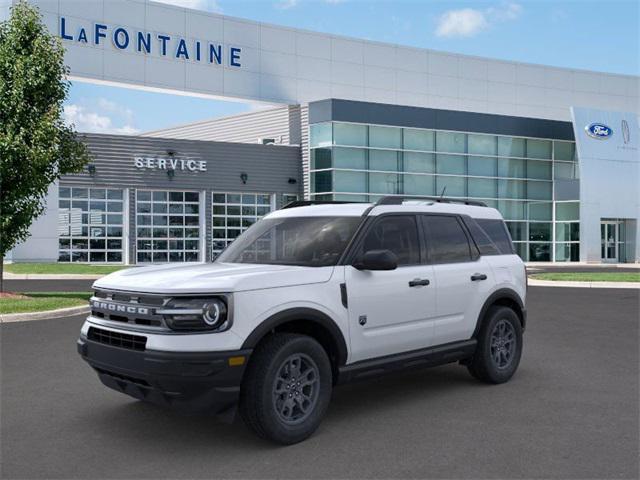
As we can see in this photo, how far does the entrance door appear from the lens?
42.3 m

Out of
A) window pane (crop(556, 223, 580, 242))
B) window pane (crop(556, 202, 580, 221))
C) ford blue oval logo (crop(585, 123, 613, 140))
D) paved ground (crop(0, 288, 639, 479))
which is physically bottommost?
paved ground (crop(0, 288, 639, 479))

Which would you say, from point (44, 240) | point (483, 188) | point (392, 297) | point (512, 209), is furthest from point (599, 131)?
point (392, 297)

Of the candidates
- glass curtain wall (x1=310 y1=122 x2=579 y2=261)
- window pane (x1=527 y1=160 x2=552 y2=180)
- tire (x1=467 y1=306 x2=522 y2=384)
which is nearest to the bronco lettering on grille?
tire (x1=467 y1=306 x2=522 y2=384)

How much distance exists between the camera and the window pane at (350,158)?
35.9 metres

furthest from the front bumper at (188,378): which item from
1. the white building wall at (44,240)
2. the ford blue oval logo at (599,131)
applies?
the ford blue oval logo at (599,131)

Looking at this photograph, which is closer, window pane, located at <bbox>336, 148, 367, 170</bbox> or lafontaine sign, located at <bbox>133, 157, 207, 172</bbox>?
lafontaine sign, located at <bbox>133, 157, 207, 172</bbox>

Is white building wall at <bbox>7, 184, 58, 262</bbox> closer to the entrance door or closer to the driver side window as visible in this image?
the driver side window

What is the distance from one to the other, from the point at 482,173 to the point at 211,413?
36.8 meters

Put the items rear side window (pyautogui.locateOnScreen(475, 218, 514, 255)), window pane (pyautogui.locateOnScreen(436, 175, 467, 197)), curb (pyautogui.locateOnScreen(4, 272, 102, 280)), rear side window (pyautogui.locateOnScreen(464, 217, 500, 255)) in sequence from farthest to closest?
window pane (pyautogui.locateOnScreen(436, 175, 467, 197)) < curb (pyautogui.locateOnScreen(4, 272, 102, 280)) < rear side window (pyautogui.locateOnScreen(475, 218, 514, 255)) < rear side window (pyautogui.locateOnScreen(464, 217, 500, 255))

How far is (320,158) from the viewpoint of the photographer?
36.6 m

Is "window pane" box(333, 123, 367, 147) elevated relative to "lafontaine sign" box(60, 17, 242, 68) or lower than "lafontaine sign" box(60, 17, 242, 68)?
lower

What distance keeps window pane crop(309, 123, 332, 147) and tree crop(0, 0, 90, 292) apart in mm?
19900

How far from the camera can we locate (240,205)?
37.7 m

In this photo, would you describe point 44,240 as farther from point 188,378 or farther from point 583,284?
point 188,378
